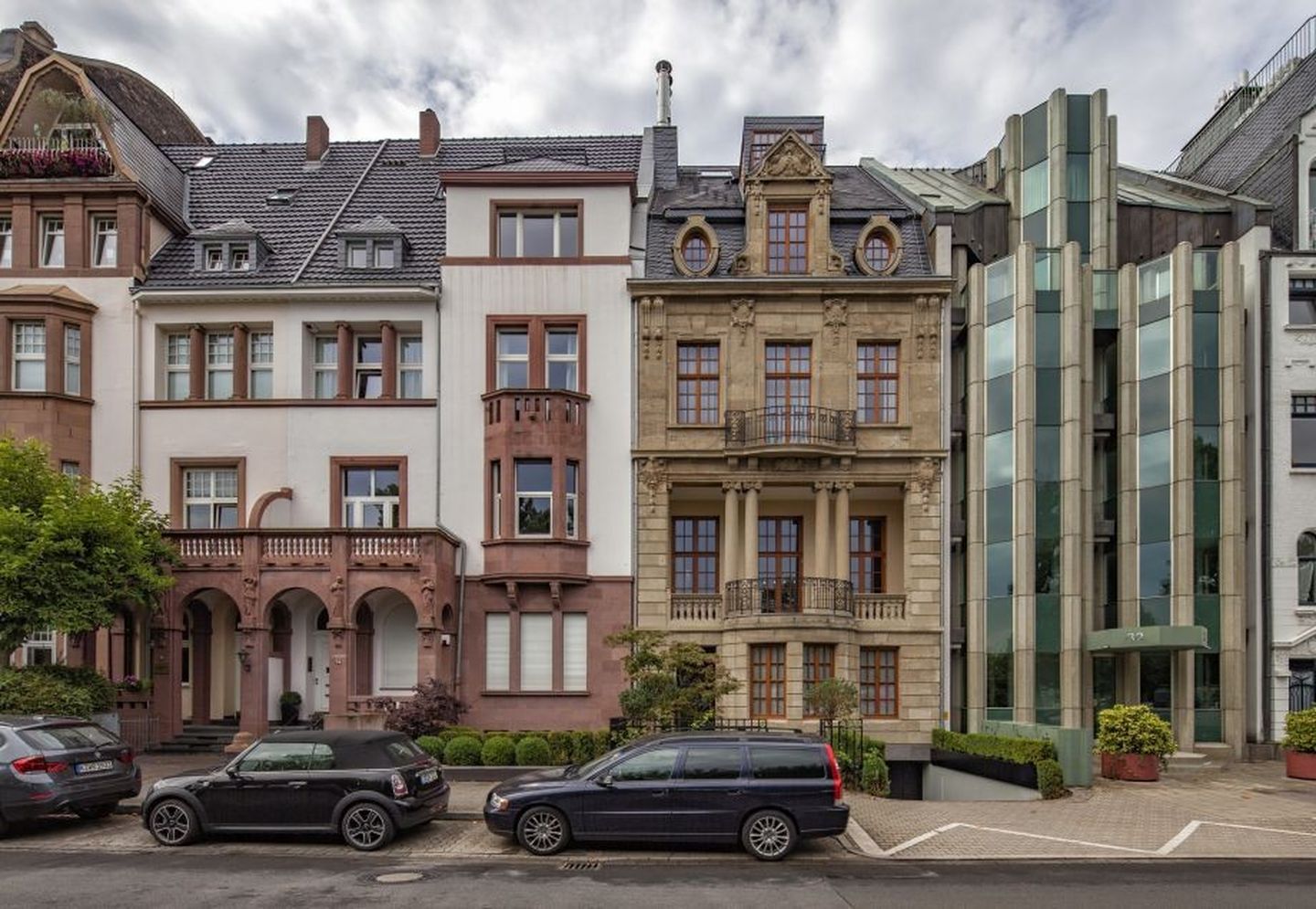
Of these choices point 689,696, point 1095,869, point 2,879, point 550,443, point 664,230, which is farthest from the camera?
point 664,230

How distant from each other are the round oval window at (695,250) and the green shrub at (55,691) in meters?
17.6

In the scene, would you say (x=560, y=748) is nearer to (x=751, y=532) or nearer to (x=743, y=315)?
(x=751, y=532)

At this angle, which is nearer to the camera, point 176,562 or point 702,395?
point 176,562

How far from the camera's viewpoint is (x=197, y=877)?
12.9 meters

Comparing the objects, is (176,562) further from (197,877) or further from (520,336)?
(197,877)

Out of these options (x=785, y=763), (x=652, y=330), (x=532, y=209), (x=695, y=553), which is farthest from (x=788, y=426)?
(x=785, y=763)

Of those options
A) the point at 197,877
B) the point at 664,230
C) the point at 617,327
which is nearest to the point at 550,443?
the point at 617,327

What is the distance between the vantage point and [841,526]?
26.6 m

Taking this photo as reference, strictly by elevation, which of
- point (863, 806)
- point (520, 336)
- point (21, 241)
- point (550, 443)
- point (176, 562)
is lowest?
point (863, 806)

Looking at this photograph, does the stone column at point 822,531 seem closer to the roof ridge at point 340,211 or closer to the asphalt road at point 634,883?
the asphalt road at point 634,883

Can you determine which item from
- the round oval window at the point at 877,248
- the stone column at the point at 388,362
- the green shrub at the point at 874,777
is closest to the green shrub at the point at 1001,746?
the green shrub at the point at 874,777

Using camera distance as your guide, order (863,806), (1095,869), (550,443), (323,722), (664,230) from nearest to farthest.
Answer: (1095,869) < (863,806) < (323,722) < (550,443) < (664,230)

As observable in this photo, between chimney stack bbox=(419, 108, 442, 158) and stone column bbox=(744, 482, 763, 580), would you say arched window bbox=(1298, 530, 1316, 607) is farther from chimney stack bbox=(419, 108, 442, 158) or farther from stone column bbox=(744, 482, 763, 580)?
chimney stack bbox=(419, 108, 442, 158)

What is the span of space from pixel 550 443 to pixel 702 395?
4.37 m
